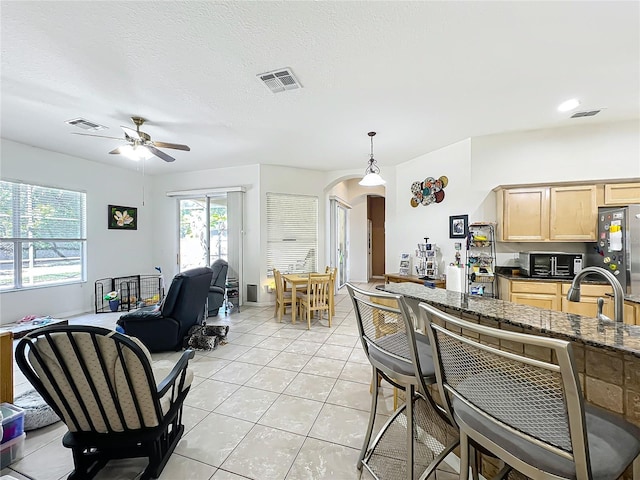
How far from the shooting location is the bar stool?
2.27 feet

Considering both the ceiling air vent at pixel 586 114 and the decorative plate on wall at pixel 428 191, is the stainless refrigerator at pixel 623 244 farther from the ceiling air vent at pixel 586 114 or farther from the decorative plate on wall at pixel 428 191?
the decorative plate on wall at pixel 428 191

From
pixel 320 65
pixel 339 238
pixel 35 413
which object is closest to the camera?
pixel 35 413

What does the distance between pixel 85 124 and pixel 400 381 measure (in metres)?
4.68

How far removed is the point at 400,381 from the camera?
1.35 m

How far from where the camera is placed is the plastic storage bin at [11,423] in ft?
5.55

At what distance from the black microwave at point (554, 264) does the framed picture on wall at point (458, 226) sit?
0.87m

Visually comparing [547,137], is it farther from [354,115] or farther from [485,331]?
[485,331]

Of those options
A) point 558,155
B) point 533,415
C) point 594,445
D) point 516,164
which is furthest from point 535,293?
point 533,415

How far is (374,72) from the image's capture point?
2.46 meters

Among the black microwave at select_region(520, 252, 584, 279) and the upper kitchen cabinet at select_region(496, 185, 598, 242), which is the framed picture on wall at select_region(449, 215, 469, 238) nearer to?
the upper kitchen cabinet at select_region(496, 185, 598, 242)

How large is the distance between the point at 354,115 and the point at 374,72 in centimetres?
88

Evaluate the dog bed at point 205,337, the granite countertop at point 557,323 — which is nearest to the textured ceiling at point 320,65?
the granite countertop at point 557,323

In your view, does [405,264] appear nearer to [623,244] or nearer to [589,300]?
[589,300]

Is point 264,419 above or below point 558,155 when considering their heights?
below
